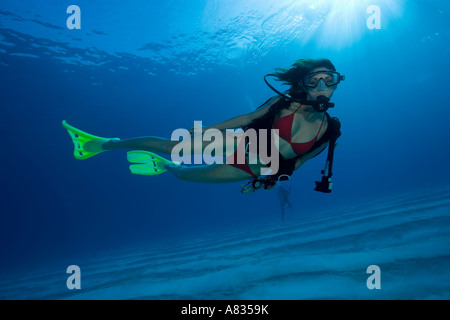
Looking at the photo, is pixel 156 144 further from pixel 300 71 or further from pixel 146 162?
pixel 300 71

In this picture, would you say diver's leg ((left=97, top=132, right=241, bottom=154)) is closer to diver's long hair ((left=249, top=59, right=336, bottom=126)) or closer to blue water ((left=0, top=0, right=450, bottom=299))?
diver's long hair ((left=249, top=59, right=336, bottom=126))

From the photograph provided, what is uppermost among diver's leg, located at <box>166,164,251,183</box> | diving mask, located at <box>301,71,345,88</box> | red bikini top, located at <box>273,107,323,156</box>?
diving mask, located at <box>301,71,345,88</box>

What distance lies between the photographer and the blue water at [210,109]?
4.07 meters

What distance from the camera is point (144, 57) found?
78.0ft

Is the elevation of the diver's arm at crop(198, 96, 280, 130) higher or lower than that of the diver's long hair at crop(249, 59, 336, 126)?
lower

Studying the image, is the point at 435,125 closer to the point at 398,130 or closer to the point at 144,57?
the point at 398,130

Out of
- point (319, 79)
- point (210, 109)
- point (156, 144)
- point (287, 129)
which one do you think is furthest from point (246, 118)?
point (210, 109)

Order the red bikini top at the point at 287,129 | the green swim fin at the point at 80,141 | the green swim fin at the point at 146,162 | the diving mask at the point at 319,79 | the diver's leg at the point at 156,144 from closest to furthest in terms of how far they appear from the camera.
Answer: the diving mask at the point at 319,79 → the red bikini top at the point at 287,129 → the diver's leg at the point at 156,144 → the green swim fin at the point at 80,141 → the green swim fin at the point at 146,162

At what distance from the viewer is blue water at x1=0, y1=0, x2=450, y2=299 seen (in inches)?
160

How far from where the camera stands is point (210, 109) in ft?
141

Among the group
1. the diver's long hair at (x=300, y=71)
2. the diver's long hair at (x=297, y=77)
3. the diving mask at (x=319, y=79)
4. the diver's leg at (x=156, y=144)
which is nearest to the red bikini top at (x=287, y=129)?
the diver's long hair at (x=297, y=77)

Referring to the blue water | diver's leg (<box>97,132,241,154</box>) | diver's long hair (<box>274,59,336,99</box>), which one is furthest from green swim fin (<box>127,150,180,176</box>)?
diver's long hair (<box>274,59,336,99</box>)

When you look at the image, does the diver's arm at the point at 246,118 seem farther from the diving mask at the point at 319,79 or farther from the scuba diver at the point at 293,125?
the diving mask at the point at 319,79

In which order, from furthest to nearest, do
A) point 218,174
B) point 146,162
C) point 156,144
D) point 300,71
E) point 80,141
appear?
point 146,162, point 80,141, point 156,144, point 218,174, point 300,71
